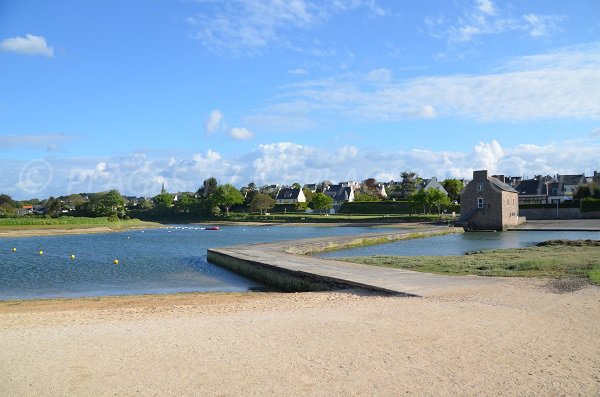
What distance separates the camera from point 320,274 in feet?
→ 57.6

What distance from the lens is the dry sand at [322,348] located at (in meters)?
6.68

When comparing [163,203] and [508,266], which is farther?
[163,203]

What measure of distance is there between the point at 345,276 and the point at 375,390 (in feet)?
34.6

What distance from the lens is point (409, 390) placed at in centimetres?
643

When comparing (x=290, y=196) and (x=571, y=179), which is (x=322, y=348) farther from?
(x=290, y=196)

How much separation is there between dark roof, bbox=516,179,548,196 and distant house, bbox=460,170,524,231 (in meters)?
35.7

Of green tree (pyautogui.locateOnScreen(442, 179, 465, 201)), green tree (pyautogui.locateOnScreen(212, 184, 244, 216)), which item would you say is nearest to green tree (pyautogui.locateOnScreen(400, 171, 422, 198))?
green tree (pyautogui.locateOnScreen(442, 179, 465, 201))

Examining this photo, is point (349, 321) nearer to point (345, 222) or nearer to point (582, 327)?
point (582, 327)

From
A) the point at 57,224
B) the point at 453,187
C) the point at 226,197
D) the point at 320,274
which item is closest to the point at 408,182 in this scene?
the point at 453,187

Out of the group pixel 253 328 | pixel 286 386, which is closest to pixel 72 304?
pixel 253 328

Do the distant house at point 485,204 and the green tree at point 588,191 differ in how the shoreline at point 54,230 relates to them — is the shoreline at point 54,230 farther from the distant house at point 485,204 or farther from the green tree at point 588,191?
the green tree at point 588,191

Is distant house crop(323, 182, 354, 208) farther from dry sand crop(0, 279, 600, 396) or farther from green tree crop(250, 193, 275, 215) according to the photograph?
dry sand crop(0, 279, 600, 396)

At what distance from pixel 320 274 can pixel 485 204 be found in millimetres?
41708

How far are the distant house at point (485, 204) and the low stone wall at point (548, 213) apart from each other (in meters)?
12.2
